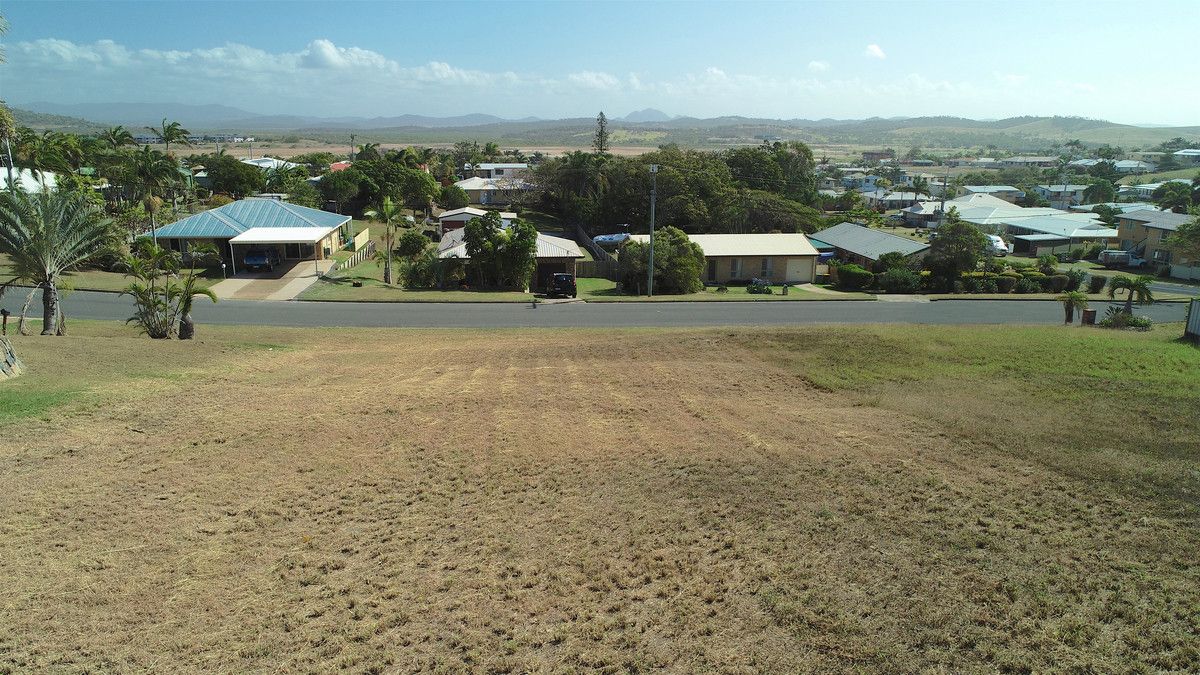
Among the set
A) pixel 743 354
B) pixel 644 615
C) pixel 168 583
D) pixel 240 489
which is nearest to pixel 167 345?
pixel 240 489

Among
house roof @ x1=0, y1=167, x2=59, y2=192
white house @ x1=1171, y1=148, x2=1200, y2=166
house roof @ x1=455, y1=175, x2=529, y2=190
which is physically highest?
white house @ x1=1171, y1=148, x2=1200, y2=166

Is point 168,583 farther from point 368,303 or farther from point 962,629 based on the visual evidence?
point 368,303

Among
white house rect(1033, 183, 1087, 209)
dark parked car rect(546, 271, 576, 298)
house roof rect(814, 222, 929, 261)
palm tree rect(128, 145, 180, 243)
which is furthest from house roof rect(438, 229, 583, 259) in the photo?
white house rect(1033, 183, 1087, 209)

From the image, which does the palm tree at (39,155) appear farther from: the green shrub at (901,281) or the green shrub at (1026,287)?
the green shrub at (1026,287)

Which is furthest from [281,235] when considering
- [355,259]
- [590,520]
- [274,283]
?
[590,520]

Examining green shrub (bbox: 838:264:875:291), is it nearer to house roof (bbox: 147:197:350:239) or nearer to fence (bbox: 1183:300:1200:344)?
fence (bbox: 1183:300:1200:344)

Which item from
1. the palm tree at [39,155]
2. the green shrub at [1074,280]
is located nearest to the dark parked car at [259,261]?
the palm tree at [39,155]
